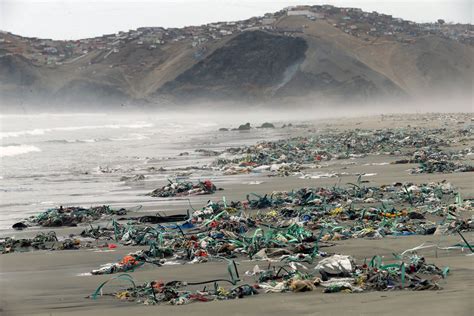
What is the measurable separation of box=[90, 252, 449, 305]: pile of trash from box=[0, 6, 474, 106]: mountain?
337 feet

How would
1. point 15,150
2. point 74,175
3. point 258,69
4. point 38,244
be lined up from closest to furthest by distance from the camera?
point 38,244, point 74,175, point 15,150, point 258,69

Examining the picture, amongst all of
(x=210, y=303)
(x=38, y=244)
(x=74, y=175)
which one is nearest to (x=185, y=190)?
(x=38, y=244)

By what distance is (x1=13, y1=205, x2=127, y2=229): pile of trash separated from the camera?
31.6 ft

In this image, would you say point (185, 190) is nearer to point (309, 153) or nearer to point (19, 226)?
point (19, 226)

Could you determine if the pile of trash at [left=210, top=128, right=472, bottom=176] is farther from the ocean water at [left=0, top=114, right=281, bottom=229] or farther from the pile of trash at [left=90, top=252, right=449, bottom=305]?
the pile of trash at [left=90, top=252, right=449, bottom=305]

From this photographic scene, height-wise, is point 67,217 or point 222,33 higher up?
point 222,33

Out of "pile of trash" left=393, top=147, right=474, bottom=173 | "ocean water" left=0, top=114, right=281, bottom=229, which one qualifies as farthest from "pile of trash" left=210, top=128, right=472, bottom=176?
"ocean water" left=0, top=114, right=281, bottom=229

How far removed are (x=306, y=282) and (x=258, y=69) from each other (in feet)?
383

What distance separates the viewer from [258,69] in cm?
12094

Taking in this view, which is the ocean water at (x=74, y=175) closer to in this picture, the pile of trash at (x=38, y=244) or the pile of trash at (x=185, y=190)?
the pile of trash at (x=185, y=190)

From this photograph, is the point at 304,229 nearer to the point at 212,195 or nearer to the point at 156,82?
the point at 212,195

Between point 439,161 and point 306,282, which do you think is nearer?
point 306,282

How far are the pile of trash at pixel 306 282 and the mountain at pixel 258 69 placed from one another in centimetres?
10271

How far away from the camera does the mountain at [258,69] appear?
112 meters
